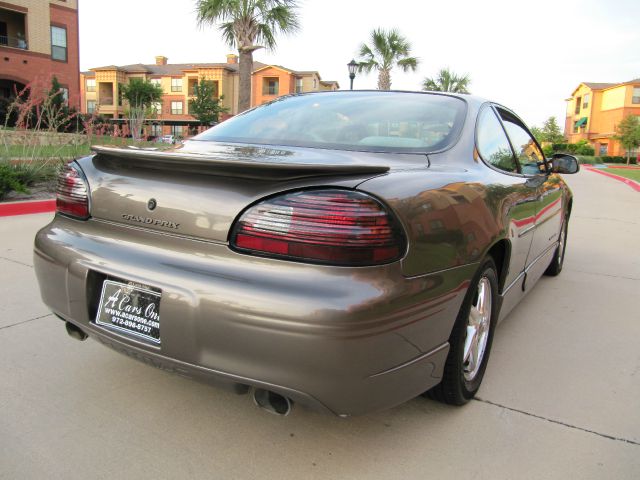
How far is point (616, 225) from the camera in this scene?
335 inches

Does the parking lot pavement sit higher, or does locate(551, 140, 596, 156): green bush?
locate(551, 140, 596, 156): green bush

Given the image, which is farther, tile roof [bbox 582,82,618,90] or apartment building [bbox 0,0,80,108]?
tile roof [bbox 582,82,618,90]

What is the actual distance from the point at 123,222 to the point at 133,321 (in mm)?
403

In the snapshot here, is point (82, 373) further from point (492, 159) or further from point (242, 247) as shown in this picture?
point (492, 159)

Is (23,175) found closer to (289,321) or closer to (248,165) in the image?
(248,165)

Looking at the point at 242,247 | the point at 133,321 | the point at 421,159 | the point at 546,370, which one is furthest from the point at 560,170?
the point at 133,321

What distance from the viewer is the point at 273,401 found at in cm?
185

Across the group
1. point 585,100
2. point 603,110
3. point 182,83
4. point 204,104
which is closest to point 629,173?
point 204,104

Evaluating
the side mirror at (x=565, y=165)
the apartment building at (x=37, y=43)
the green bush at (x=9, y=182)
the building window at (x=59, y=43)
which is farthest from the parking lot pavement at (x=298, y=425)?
the building window at (x=59, y=43)

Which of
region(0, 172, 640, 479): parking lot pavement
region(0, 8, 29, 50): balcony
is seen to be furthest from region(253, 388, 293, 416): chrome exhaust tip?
region(0, 8, 29, 50): balcony

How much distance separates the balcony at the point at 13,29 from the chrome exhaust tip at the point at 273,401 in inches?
1283

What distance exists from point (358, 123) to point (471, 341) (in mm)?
1234

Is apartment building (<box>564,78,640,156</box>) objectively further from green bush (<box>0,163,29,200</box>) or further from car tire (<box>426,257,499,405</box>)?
car tire (<box>426,257,499,405</box>)

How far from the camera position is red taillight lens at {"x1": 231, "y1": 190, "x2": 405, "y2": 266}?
1.69 meters
